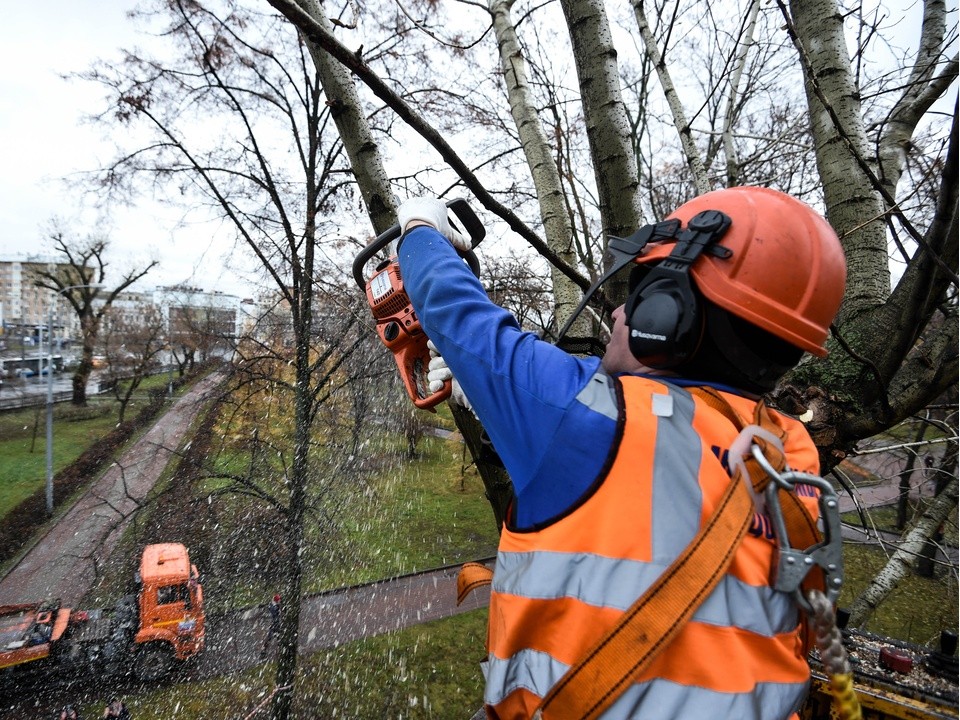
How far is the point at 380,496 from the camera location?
60.4 feet

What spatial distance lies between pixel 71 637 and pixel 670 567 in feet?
40.4

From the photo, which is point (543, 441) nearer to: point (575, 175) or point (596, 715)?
point (596, 715)

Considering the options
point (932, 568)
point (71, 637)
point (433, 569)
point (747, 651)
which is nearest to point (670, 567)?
point (747, 651)

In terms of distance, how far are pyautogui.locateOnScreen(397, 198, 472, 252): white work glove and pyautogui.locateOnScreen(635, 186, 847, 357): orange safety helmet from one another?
69 cm

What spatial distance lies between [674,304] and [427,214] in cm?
71

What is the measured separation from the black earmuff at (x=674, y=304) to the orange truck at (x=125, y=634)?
35.2 ft

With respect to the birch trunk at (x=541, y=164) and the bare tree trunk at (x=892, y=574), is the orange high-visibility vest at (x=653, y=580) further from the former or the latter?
the bare tree trunk at (x=892, y=574)

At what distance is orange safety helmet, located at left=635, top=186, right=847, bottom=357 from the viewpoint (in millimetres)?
1160

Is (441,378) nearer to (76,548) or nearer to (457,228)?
(457,228)

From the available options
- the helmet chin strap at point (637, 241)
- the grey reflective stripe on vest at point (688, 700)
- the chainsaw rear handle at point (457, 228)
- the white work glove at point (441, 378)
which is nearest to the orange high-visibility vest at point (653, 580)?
the grey reflective stripe on vest at point (688, 700)

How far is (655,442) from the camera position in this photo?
3.23 feet

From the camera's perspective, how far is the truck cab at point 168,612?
9.30 metres

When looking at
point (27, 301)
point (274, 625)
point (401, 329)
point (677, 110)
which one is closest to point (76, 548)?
point (274, 625)

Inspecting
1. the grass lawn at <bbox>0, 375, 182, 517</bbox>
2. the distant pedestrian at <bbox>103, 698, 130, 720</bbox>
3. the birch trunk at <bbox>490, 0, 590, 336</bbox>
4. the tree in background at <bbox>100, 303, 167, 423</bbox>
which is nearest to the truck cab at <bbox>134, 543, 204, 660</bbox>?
the distant pedestrian at <bbox>103, 698, 130, 720</bbox>
